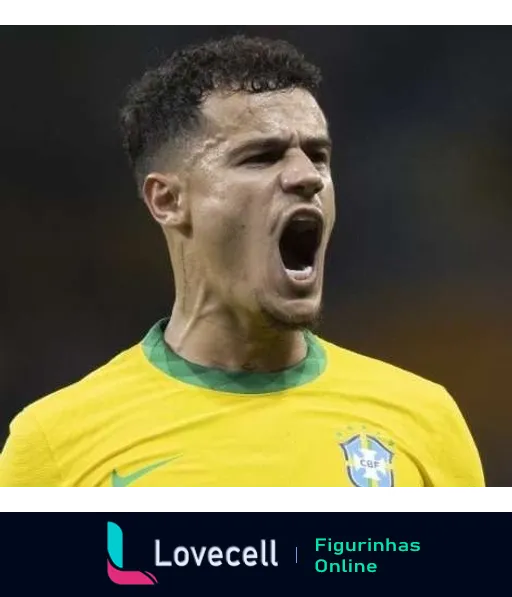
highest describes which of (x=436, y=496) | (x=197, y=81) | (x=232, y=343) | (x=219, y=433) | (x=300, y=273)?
(x=197, y=81)

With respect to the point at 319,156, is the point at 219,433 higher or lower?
lower

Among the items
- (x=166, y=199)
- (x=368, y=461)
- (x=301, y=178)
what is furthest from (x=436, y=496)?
(x=166, y=199)

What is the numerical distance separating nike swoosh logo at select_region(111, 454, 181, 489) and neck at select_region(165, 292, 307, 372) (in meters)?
0.23

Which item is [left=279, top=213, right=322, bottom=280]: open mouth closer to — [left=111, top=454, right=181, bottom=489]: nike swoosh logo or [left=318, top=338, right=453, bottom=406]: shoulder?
[left=318, top=338, right=453, bottom=406]: shoulder

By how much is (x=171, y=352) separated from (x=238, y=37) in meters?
0.73

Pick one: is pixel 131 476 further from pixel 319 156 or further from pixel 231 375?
pixel 319 156

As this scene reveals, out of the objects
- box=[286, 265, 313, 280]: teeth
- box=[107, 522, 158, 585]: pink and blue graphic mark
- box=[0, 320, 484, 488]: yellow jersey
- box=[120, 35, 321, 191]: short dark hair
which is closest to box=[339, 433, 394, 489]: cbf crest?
box=[0, 320, 484, 488]: yellow jersey

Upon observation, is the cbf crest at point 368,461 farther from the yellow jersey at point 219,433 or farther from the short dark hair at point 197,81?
the short dark hair at point 197,81

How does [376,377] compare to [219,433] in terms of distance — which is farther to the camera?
[376,377]

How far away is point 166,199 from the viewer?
2371 mm

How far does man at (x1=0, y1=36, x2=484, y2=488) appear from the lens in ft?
7.43

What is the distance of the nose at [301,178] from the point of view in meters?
2.25

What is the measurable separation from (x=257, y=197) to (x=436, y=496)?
75 centimetres

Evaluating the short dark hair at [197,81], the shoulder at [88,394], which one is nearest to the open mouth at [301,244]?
the short dark hair at [197,81]
